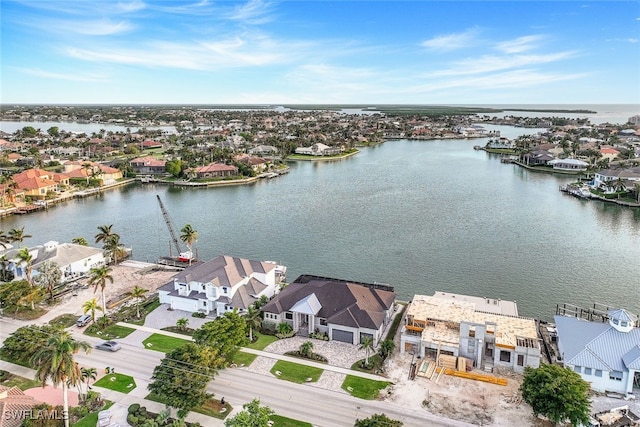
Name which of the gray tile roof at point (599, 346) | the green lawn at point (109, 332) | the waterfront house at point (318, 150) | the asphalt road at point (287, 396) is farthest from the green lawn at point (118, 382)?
the waterfront house at point (318, 150)

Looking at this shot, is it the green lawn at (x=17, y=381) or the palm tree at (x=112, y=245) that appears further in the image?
the palm tree at (x=112, y=245)

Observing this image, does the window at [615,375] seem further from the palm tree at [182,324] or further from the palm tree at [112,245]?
the palm tree at [112,245]

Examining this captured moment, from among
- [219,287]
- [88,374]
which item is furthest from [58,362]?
[219,287]

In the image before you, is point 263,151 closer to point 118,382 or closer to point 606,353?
point 118,382

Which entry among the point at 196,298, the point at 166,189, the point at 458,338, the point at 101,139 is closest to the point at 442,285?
the point at 458,338

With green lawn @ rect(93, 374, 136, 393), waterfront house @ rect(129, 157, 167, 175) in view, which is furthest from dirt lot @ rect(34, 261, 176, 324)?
waterfront house @ rect(129, 157, 167, 175)
